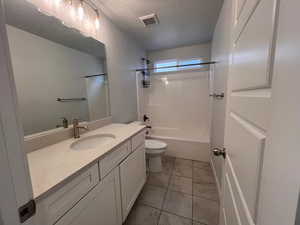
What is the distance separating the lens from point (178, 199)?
1.61 metres

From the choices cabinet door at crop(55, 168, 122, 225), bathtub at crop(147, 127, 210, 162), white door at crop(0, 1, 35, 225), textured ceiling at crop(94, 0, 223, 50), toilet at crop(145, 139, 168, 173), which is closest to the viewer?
white door at crop(0, 1, 35, 225)

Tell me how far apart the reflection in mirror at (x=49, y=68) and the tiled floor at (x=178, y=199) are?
1229 mm

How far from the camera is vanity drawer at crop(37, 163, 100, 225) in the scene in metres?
0.58

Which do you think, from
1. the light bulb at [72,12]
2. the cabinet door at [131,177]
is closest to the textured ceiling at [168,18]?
the light bulb at [72,12]

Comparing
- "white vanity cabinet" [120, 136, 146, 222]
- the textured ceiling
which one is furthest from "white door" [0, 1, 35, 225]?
the textured ceiling

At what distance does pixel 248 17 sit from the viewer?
0.50 meters

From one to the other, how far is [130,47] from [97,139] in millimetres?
1754

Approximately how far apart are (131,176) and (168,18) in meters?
2.12

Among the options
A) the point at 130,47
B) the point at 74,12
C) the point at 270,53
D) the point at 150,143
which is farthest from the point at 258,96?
the point at 130,47

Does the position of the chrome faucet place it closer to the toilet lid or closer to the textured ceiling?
the toilet lid

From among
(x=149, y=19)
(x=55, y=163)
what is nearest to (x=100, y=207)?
(x=55, y=163)

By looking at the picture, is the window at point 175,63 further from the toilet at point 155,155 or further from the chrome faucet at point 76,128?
the chrome faucet at point 76,128

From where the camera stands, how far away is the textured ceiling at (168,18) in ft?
5.01

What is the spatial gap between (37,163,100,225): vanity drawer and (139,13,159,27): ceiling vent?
6.21ft
